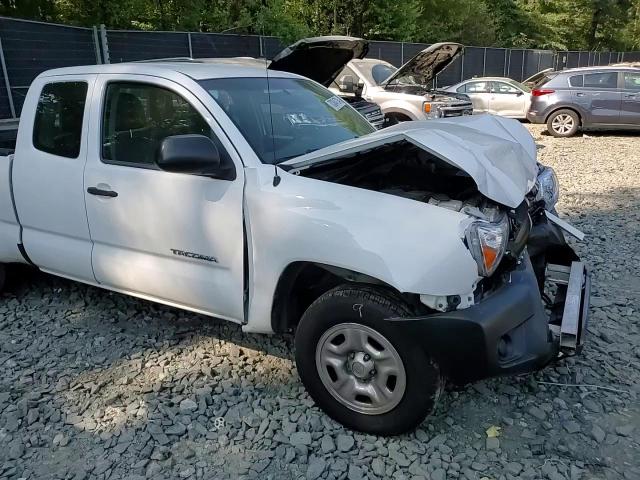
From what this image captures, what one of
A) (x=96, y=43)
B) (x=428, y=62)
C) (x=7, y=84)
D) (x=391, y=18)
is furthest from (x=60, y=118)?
(x=391, y=18)

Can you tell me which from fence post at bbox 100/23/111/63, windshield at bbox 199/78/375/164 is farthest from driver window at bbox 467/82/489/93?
windshield at bbox 199/78/375/164

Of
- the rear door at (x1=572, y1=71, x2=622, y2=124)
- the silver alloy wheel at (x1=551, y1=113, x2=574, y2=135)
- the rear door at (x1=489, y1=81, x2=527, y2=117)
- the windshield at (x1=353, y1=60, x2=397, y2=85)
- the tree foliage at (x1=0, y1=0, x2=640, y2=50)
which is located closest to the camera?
the windshield at (x1=353, y1=60, x2=397, y2=85)

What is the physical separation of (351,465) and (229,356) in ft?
4.10

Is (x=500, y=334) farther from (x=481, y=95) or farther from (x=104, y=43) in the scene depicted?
(x=481, y=95)

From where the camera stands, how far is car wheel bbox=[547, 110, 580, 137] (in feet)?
44.8

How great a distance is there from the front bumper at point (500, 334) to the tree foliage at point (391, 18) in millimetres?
2742

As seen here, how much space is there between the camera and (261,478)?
2617 mm

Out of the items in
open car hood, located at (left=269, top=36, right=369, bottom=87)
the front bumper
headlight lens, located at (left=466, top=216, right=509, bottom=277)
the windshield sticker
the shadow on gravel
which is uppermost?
open car hood, located at (left=269, top=36, right=369, bottom=87)

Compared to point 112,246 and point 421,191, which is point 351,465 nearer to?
point 421,191

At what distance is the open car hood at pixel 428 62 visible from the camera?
35.4ft

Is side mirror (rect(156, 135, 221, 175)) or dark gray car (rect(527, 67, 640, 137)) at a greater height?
side mirror (rect(156, 135, 221, 175))

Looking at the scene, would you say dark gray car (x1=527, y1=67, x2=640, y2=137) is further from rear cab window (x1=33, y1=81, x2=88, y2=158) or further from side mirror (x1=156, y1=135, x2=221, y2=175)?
side mirror (x1=156, y1=135, x2=221, y2=175)

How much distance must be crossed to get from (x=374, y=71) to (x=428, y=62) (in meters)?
1.23

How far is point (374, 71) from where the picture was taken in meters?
12.0
